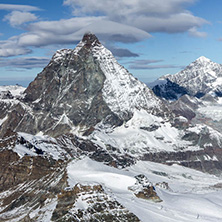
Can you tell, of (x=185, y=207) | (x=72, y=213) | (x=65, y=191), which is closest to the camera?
(x=72, y=213)

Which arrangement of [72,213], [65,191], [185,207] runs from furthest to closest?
[185,207] → [65,191] → [72,213]

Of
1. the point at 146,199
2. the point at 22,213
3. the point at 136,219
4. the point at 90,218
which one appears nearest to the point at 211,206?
the point at 146,199

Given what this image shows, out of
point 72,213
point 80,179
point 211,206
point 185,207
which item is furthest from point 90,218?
point 211,206

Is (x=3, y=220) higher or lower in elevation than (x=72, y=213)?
lower

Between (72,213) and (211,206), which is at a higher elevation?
(72,213)

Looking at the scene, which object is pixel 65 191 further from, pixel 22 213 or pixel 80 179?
pixel 22 213

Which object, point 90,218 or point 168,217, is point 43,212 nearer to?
point 90,218

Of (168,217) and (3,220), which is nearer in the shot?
(168,217)

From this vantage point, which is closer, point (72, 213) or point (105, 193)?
point (72, 213)

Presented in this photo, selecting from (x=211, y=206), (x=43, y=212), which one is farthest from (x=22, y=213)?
(x=211, y=206)
